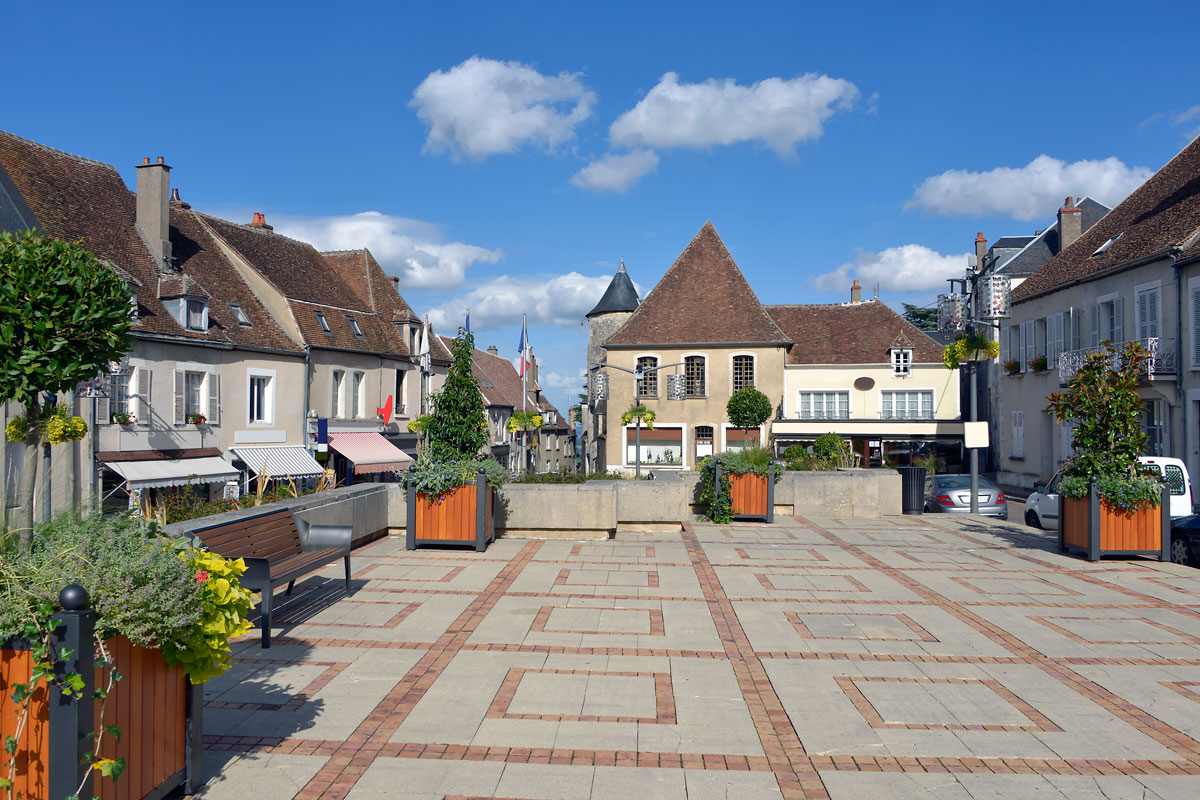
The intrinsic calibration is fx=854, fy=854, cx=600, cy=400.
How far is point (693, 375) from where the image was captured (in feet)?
133

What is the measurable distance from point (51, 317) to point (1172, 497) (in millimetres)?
18117

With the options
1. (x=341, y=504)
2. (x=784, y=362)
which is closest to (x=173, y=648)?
(x=341, y=504)

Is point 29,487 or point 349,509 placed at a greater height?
point 29,487

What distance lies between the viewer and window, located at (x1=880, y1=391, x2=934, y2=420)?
39000 mm

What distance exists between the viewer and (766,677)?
6984mm

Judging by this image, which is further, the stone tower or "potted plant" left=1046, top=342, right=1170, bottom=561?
the stone tower

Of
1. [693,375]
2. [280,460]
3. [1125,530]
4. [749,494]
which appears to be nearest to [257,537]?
[749,494]

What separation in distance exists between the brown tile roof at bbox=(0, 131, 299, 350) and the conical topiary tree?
11.1 meters

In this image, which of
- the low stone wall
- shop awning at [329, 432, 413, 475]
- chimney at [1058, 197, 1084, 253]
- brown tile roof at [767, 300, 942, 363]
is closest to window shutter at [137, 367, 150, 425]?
shop awning at [329, 432, 413, 475]

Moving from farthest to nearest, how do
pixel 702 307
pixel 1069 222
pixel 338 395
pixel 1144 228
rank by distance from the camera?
pixel 702 307 < pixel 1069 222 < pixel 338 395 < pixel 1144 228

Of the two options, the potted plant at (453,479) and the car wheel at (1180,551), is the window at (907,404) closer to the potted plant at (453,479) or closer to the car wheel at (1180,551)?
the car wheel at (1180,551)

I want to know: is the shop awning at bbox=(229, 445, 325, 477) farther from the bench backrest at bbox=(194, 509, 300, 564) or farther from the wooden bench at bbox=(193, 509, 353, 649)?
the bench backrest at bbox=(194, 509, 300, 564)

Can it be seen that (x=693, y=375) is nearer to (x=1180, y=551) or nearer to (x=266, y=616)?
(x=1180, y=551)

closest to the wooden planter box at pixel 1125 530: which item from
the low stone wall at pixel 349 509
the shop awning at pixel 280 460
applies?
the low stone wall at pixel 349 509
